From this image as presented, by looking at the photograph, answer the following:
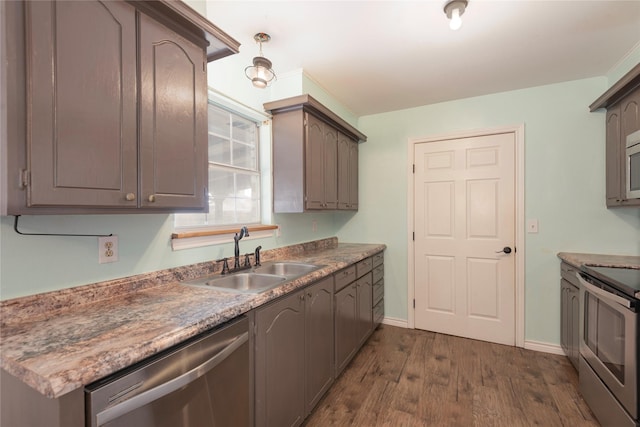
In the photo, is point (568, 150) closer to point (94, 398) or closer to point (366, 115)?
point (366, 115)

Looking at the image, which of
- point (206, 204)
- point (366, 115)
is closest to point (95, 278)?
point (206, 204)

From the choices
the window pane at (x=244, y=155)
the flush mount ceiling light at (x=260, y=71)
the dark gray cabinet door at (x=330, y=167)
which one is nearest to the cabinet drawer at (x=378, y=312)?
the dark gray cabinet door at (x=330, y=167)

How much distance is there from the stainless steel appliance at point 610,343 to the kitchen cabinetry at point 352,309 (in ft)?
5.29

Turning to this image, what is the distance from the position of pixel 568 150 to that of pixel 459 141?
943 mm

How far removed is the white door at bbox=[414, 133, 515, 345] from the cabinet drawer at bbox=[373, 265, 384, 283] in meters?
0.39

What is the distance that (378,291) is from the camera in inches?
129

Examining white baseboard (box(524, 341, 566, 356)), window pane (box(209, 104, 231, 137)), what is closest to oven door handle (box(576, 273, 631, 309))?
white baseboard (box(524, 341, 566, 356))

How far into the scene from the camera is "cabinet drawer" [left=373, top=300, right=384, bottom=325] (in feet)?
10.4

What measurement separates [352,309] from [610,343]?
64.4 inches

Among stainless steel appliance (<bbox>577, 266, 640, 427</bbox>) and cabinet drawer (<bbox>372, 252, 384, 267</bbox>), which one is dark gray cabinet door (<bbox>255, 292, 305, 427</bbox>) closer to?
cabinet drawer (<bbox>372, 252, 384, 267</bbox>)

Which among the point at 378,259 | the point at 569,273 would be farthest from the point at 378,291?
the point at 569,273

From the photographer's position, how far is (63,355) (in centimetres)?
82

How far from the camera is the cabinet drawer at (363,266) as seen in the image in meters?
2.67

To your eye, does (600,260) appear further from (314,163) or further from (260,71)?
(260,71)
